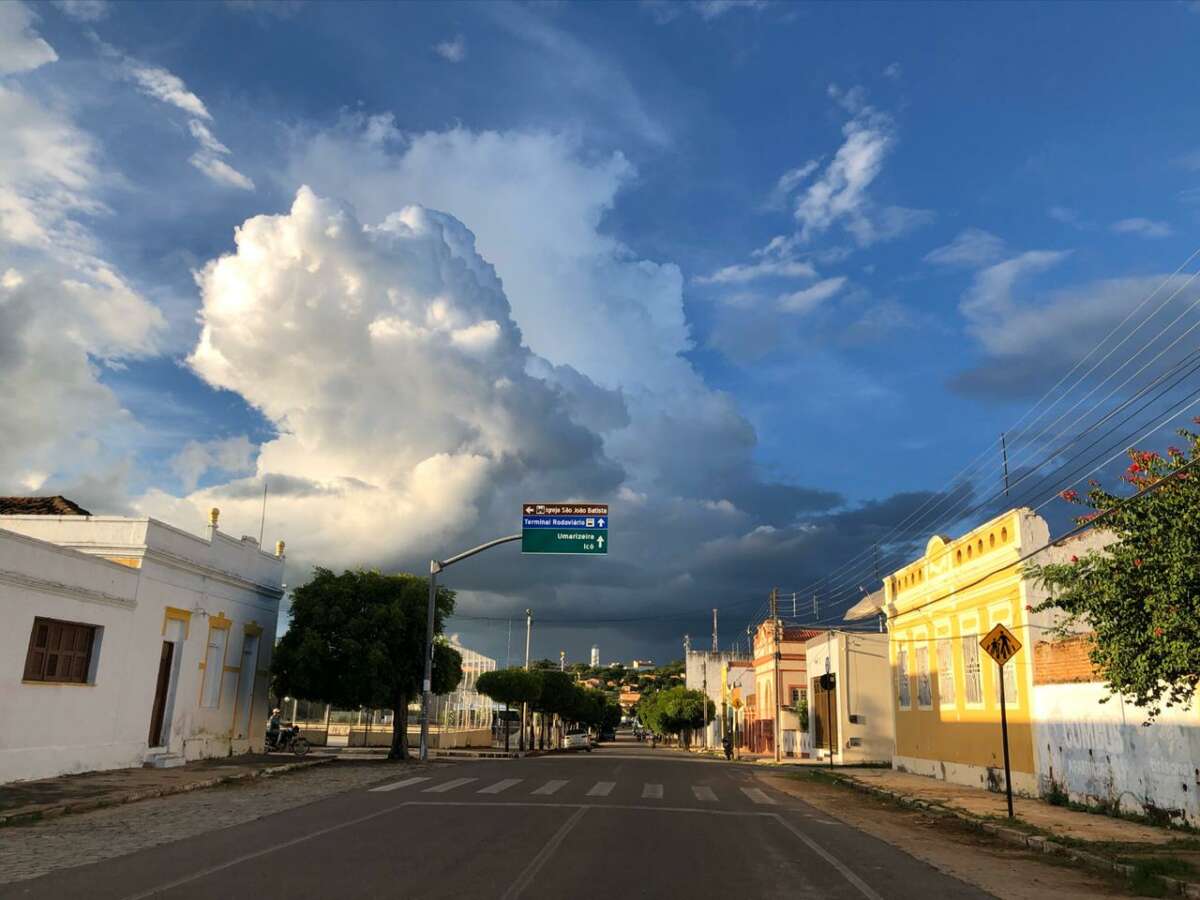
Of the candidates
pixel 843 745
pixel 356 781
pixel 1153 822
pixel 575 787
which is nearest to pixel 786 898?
pixel 1153 822

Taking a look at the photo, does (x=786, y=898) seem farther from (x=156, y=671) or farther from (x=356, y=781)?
(x=156, y=671)

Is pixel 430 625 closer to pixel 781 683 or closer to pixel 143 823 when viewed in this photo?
pixel 143 823

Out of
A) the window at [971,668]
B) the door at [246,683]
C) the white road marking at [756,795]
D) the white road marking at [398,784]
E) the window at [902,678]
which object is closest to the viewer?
the white road marking at [398,784]

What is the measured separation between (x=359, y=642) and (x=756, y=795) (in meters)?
14.4

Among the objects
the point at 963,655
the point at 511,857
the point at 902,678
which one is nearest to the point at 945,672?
the point at 963,655

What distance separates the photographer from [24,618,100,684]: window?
62.3 ft

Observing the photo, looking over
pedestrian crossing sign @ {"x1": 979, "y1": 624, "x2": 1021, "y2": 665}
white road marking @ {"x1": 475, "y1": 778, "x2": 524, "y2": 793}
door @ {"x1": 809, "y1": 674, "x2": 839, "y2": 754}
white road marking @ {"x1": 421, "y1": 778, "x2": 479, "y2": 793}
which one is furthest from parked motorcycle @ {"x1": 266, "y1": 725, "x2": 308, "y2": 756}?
pedestrian crossing sign @ {"x1": 979, "y1": 624, "x2": 1021, "y2": 665}

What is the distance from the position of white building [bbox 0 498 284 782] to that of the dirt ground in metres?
16.1

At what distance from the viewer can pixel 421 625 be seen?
32.0 metres

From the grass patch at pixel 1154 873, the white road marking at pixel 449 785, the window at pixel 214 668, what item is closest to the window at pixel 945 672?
the white road marking at pixel 449 785

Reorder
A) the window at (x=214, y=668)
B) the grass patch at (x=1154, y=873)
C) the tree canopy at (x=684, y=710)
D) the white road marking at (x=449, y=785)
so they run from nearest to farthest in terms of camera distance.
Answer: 1. the grass patch at (x=1154, y=873)
2. the white road marking at (x=449, y=785)
3. the window at (x=214, y=668)
4. the tree canopy at (x=684, y=710)

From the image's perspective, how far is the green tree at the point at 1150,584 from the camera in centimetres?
1171

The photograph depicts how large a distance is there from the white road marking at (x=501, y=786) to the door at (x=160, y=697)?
952 centimetres

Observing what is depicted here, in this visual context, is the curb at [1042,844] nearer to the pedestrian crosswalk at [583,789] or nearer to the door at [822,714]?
the pedestrian crosswalk at [583,789]
